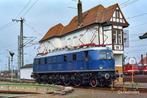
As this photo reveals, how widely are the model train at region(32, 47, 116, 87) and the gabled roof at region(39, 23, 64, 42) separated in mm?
34370

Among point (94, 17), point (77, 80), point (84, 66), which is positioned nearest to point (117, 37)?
point (94, 17)

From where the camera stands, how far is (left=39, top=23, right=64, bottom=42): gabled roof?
78.0 m

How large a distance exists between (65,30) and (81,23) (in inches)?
354

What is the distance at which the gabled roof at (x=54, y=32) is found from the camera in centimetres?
7797

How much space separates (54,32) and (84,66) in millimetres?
44392

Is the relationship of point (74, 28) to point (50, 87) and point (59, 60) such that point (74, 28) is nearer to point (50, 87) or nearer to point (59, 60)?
point (59, 60)

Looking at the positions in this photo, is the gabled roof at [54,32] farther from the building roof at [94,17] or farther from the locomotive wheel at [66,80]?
the locomotive wheel at [66,80]

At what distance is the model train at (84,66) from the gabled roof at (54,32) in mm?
34370

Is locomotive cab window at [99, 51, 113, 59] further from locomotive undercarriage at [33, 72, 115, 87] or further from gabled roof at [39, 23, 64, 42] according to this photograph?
gabled roof at [39, 23, 64, 42]

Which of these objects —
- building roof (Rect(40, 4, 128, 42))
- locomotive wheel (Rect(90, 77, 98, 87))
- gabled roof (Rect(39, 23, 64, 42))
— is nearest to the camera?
locomotive wheel (Rect(90, 77, 98, 87))

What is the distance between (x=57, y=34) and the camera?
3036 inches

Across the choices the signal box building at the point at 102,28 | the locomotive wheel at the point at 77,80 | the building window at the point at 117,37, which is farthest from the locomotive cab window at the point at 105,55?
the building window at the point at 117,37

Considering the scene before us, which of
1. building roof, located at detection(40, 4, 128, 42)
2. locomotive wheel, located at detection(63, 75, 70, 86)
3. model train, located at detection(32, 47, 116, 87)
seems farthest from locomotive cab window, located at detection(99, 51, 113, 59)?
building roof, located at detection(40, 4, 128, 42)

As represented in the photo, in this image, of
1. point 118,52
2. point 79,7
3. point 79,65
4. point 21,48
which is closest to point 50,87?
point 79,65
